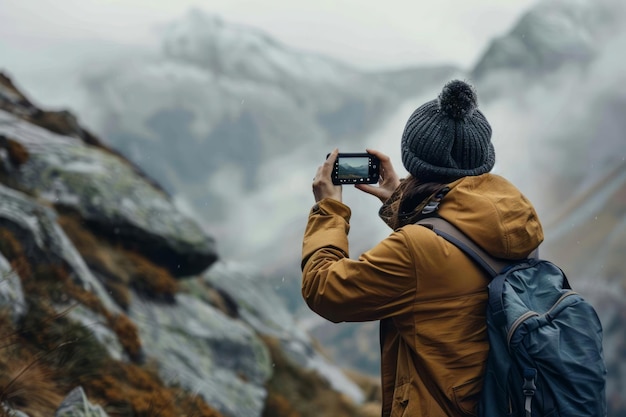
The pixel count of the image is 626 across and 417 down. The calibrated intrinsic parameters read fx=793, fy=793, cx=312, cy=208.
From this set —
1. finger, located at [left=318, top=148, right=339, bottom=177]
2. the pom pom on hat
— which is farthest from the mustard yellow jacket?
finger, located at [left=318, top=148, right=339, bottom=177]

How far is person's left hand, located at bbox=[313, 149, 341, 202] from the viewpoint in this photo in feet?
8.02

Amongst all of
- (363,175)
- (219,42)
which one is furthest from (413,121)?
(219,42)

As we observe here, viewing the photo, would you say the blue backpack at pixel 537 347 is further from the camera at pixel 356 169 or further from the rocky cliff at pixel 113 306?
the rocky cliff at pixel 113 306

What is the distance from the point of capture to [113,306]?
8086 millimetres

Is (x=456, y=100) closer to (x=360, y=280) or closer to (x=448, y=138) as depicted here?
(x=448, y=138)

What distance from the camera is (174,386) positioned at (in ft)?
23.9

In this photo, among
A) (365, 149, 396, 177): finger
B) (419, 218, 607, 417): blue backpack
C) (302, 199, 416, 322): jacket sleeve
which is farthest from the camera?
(365, 149, 396, 177): finger

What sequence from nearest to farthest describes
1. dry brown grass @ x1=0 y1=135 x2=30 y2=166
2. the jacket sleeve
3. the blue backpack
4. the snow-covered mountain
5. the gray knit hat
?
the blue backpack → the jacket sleeve → the gray knit hat → dry brown grass @ x1=0 y1=135 x2=30 y2=166 → the snow-covered mountain

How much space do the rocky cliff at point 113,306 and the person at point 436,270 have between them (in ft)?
7.71

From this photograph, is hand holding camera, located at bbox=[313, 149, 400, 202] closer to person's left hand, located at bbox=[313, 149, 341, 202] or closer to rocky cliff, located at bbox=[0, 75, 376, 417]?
person's left hand, located at bbox=[313, 149, 341, 202]

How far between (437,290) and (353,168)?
57 centimetres

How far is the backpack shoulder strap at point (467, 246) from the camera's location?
216 centimetres

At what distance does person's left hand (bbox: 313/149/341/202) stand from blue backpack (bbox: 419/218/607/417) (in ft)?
1.35

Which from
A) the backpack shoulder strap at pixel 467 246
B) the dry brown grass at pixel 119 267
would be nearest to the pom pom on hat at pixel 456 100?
the backpack shoulder strap at pixel 467 246
